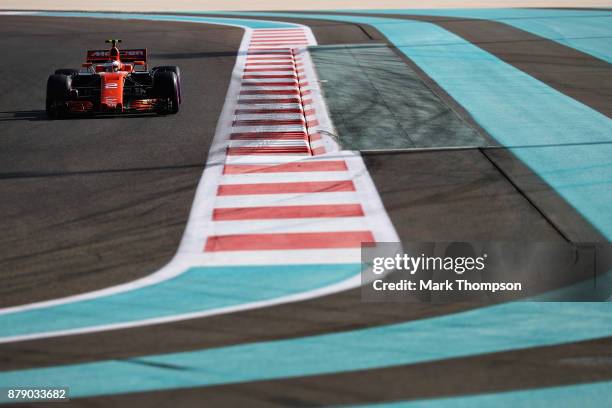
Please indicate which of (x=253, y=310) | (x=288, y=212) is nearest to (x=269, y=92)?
(x=288, y=212)

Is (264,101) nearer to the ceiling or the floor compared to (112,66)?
nearer to the floor

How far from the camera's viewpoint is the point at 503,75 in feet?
72.5

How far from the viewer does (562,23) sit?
111 ft

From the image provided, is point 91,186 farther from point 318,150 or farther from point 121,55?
point 121,55

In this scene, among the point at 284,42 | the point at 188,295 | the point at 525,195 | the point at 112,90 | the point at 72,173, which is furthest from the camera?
the point at 284,42

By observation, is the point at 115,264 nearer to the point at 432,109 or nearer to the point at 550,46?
the point at 432,109

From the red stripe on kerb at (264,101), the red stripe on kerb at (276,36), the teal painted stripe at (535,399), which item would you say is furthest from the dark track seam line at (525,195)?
the red stripe on kerb at (276,36)

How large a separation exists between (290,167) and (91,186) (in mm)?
2889

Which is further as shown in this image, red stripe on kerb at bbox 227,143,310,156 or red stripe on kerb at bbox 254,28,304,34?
red stripe on kerb at bbox 254,28,304,34

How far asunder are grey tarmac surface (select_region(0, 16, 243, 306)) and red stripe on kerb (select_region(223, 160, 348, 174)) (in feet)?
1.77

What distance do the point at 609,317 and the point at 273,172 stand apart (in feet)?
20.5

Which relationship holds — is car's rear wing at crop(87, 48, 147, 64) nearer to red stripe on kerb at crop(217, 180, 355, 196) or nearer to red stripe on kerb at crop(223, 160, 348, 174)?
red stripe on kerb at crop(223, 160, 348, 174)

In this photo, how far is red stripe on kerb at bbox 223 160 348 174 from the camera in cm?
1370

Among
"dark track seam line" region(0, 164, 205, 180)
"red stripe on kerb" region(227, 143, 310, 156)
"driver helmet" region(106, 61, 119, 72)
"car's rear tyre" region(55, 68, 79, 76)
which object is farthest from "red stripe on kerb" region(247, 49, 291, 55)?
"dark track seam line" region(0, 164, 205, 180)
